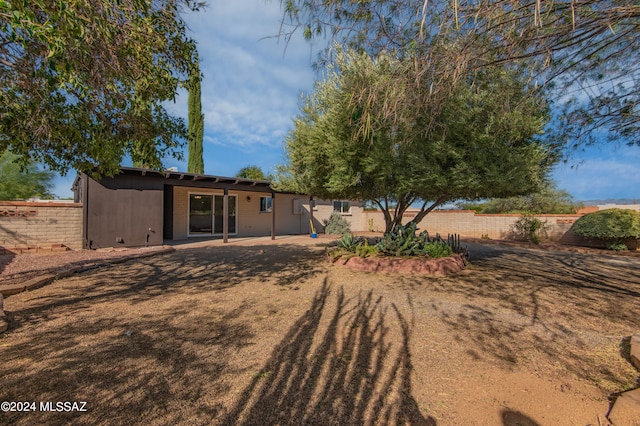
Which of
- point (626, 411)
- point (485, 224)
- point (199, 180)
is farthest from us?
point (485, 224)

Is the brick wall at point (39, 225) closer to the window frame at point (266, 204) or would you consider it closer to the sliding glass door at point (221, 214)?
the sliding glass door at point (221, 214)

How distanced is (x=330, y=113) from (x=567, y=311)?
18.9 feet

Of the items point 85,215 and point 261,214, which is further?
point 261,214

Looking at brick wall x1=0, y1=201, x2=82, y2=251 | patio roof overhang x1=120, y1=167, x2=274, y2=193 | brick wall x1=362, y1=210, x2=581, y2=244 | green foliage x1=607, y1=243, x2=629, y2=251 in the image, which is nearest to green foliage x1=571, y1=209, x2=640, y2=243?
green foliage x1=607, y1=243, x2=629, y2=251

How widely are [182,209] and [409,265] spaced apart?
11.1 metres

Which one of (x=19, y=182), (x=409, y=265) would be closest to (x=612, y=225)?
(x=409, y=265)

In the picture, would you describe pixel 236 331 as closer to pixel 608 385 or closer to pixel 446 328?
pixel 446 328

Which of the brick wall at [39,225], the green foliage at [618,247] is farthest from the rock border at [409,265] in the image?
the brick wall at [39,225]

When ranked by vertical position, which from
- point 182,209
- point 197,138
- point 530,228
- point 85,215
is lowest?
point 530,228

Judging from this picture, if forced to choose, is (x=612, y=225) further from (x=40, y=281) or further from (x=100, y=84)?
(x=40, y=281)

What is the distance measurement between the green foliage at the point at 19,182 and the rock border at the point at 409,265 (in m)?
18.8

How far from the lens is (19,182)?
18312mm

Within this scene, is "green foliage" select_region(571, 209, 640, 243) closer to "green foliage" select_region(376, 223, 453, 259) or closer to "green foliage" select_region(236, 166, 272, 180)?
"green foliage" select_region(376, 223, 453, 259)

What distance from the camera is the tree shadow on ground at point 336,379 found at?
6.99 ft
